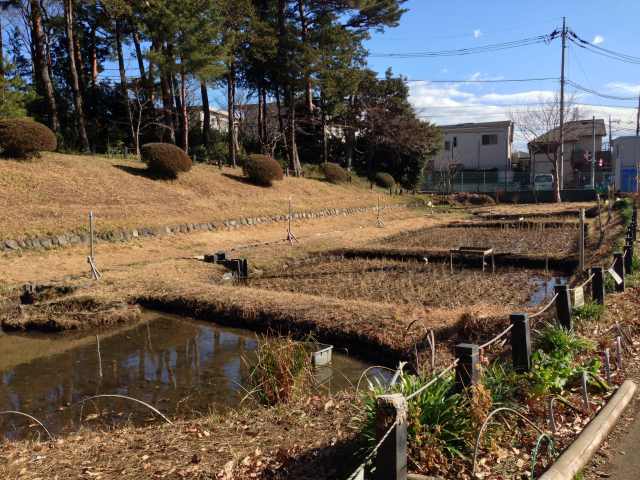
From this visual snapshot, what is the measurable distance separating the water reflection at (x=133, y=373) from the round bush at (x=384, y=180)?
2964cm

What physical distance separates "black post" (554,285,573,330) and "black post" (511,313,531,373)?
1.26 meters

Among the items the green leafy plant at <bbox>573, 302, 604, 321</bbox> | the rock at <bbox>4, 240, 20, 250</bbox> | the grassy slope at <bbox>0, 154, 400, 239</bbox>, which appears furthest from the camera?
the grassy slope at <bbox>0, 154, 400, 239</bbox>

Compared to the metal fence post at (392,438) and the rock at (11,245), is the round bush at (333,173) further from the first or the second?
the metal fence post at (392,438)

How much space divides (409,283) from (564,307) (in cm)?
579

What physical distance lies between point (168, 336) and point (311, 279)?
15.0ft

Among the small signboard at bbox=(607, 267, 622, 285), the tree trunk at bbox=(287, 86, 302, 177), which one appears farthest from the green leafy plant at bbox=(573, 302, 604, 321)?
the tree trunk at bbox=(287, 86, 302, 177)

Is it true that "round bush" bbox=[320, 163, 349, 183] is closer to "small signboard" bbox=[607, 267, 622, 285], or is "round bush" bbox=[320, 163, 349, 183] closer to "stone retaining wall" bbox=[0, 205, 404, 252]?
"stone retaining wall" bbox=[0, 205, 404, 252]

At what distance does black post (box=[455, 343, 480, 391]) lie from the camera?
3811 mm

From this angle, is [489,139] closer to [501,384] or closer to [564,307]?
[564,307]

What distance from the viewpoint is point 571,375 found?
478 cm

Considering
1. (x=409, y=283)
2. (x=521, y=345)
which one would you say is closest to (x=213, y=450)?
(x=521, y=345)

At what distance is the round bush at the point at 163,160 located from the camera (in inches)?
862

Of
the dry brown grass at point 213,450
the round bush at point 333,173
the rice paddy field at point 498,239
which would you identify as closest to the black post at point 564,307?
the dry brown grass at point 213,450

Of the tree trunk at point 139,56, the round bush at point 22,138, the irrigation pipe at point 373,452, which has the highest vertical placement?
the tree trunk at point 139,56
